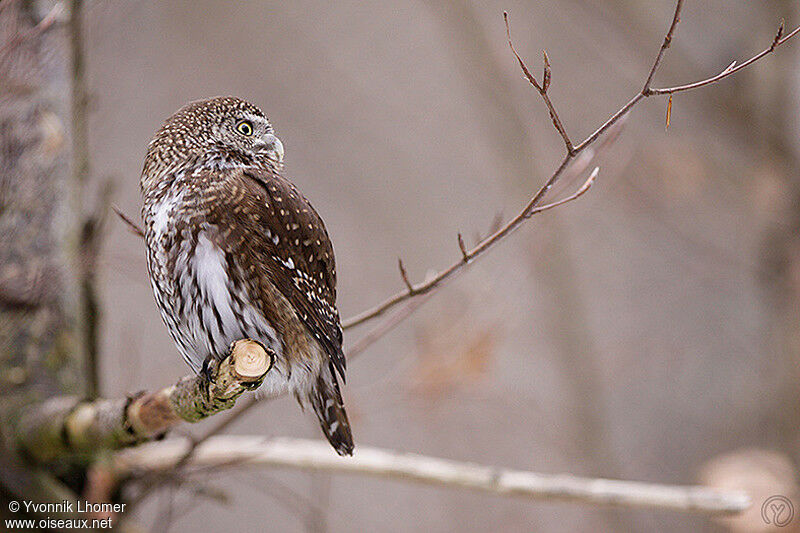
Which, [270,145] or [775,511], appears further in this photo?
[775,511]

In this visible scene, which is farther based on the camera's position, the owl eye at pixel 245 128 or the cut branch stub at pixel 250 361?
the owl eye at pixel 245 128

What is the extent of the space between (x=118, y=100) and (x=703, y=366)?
13.6 feet

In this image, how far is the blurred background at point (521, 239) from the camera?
3453 mm

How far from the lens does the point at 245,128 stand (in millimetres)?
1582

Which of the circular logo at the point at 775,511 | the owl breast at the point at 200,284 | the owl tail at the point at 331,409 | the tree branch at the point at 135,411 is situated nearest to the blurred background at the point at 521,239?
the circular logo at the point at 775,511

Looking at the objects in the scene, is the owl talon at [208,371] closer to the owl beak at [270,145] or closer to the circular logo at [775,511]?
the owl beak at [270,145]

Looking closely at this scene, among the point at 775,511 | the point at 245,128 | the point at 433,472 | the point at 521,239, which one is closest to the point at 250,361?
the point at 245,128

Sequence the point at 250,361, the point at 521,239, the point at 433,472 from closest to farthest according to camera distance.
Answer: the point at 250,361 < the point at 433,472 < the point at 521,239

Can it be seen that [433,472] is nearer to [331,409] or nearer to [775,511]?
[331,409]

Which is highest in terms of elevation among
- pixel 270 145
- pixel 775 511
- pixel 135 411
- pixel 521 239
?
pixel 270 145

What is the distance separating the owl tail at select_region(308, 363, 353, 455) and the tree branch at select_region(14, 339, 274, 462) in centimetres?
28

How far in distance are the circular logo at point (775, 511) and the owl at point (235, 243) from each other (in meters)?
1.68

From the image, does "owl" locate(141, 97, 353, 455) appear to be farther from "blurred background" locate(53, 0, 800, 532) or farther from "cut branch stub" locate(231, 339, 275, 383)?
"blurred background" locate(53, 0, 800, 532)

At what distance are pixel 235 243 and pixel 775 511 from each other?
6.90ft
